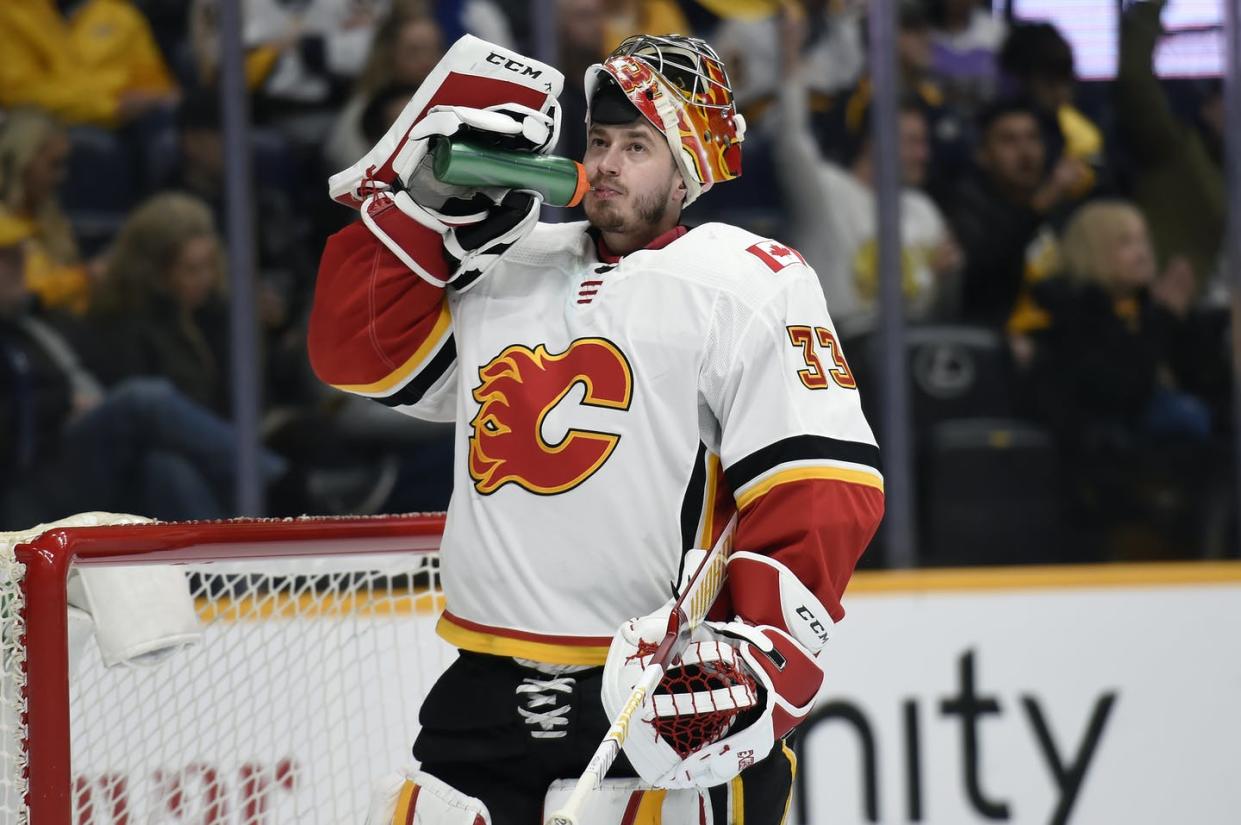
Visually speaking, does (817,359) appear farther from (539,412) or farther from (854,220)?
(854,220)

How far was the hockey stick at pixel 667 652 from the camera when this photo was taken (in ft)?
4.36

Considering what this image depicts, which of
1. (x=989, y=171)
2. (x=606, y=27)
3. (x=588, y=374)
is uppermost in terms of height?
(x=606, y=27)

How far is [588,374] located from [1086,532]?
229cm

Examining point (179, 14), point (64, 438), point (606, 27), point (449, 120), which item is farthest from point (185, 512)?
point (449, 120)

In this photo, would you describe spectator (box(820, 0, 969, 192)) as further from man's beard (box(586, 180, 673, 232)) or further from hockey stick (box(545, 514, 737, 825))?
hockey stick (box(545, 514, 737, 825))

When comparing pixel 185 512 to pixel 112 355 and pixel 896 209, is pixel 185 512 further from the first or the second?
pixel 896 209

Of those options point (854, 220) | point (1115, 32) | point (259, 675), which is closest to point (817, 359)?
point (259, 675)

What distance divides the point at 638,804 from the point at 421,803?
8.2 inches

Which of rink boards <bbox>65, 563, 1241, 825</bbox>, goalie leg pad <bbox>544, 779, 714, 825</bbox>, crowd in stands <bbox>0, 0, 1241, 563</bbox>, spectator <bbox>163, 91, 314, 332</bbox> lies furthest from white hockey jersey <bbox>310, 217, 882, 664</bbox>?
spectator <bbox>163, 91, 314, 332</bbox>

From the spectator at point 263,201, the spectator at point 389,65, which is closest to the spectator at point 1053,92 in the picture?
the spectator at point 389,65

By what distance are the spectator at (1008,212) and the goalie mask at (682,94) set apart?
204 cm

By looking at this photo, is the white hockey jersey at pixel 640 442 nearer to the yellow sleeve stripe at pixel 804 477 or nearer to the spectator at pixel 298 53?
the yellow sleeve stripe at pixel 804 477

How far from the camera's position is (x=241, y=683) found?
1985mm

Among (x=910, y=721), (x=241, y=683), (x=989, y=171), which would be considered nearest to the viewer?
(x=241, y=683)
